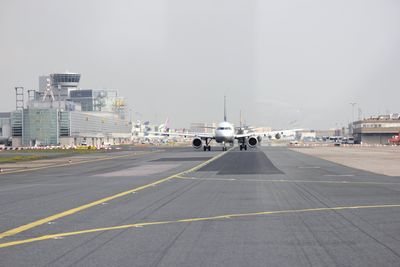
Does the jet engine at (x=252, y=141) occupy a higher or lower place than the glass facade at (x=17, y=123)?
lower

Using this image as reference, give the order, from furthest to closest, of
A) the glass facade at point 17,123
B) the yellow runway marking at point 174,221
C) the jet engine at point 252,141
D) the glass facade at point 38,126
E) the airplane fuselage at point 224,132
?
the glass facade at point 17,123
the glass facade at point 38,126
the jet engine at point 252,141
the airplane fuselage at point 224,132
the yellow runway marking at point 174,221

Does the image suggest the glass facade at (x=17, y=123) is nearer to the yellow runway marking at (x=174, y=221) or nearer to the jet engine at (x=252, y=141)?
the jet engine at (x=252, y=141)

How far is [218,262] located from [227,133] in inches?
2954

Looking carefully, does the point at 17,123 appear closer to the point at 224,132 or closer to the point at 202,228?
the point at 224,132

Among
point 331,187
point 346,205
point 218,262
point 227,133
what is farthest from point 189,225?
point 227,133

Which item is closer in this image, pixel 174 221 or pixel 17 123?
pixel 174 221

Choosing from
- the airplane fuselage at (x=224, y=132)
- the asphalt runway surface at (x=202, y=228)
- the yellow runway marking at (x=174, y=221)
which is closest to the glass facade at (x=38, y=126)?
the airplane fuselage at (x=224, y=132)

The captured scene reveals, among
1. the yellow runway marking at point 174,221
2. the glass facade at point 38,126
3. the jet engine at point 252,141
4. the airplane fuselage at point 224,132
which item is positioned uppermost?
the glass facade at point 38,126

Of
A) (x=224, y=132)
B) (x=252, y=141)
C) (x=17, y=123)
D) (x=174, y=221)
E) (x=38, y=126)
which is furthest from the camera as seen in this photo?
(x=17, y=123)

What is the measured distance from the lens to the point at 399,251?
10.6 meters

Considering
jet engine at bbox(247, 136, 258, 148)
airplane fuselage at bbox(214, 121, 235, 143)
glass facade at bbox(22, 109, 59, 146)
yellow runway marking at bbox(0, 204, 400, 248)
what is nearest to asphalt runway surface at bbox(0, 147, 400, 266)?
yellow runway marking at bbox(0, 204, 400, 248)

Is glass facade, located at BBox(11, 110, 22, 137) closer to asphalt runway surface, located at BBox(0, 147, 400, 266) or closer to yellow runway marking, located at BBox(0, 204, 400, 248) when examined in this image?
asphalt runway surface, located at BBox(0, 147, 400, 266)

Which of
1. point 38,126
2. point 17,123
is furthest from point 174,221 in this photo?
point 17,123

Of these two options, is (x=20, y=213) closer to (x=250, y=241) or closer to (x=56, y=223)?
(x=56, y=223)
